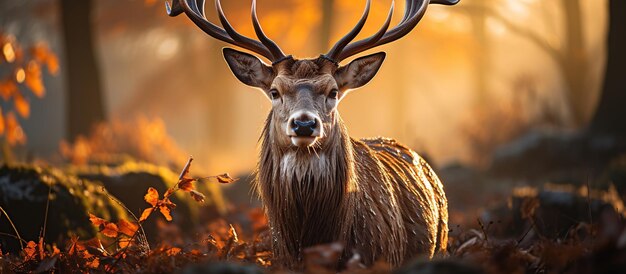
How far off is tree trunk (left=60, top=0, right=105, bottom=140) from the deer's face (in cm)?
1049

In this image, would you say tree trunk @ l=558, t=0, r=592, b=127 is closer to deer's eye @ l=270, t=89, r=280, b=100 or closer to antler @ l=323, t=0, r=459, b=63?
antler @ l=323, t=0, r=459, b=63

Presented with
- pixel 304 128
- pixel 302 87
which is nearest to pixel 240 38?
pixel 302 87

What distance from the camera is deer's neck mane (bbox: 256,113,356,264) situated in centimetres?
498

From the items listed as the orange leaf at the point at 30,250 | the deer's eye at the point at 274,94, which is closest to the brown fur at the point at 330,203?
the deer's eye at the point at 274,94

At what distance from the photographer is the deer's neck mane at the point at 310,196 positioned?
4.98m

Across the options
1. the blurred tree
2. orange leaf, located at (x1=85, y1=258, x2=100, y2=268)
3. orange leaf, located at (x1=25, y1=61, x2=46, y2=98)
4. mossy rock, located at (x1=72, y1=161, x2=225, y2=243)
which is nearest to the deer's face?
orange leaf, located at (x1=85, y1=258, x2=100, y2=268)

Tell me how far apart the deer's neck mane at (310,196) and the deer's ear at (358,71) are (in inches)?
26.3

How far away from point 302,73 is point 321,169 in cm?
74

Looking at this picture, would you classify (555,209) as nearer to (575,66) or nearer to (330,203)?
(330,203)

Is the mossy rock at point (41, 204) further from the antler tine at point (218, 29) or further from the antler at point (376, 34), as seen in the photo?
the antler at point (376, 34)

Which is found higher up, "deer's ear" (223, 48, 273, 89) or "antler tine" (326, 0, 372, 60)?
"antler tine" (326, 0, 372, 60)

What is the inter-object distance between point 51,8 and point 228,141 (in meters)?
9.27

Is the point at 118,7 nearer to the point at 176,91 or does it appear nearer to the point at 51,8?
the point at 51,8

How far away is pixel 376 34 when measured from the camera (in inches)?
218
